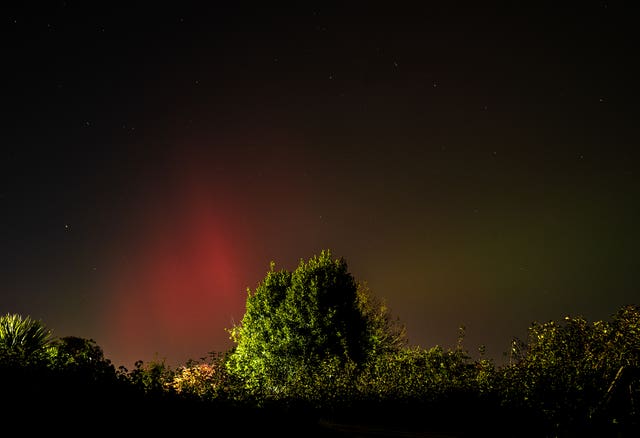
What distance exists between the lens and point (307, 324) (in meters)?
27.0

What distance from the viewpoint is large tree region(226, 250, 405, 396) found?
1047 inches

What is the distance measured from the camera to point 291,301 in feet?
91.4

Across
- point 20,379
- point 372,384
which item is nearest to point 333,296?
point 372,384

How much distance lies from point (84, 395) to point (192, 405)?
9.24 ft

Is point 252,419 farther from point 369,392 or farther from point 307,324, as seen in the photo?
point 307,324

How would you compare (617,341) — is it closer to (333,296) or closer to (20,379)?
(20,379)

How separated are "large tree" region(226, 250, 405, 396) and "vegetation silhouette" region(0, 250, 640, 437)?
789cm

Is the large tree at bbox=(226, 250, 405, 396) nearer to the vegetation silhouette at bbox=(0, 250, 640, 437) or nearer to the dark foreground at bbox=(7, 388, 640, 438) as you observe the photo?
the vegetation silhouette at bbox=(0, 250, 640, 437)

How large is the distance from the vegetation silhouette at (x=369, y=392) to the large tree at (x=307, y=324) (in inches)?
311

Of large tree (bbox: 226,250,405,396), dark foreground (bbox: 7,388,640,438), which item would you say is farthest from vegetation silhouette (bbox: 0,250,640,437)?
large tree (bbox: 226,250,405,396)

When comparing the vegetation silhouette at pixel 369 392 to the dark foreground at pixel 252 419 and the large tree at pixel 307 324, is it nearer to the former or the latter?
the dark foreground at pixel 252 419

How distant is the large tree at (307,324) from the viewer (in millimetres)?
26594

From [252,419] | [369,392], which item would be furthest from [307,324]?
[252,419]

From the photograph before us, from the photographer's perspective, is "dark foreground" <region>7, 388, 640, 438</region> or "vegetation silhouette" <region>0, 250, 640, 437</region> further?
"vegetation silhouette" <region>0, 250, 640, 437</region>
